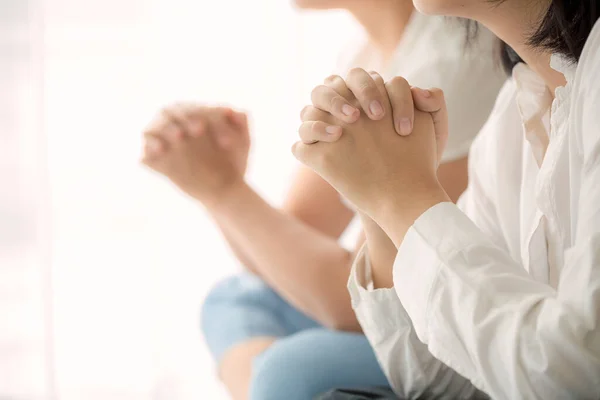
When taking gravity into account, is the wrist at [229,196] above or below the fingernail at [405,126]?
below

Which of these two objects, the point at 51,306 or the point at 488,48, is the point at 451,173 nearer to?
the point at 488,48

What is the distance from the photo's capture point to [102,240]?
182cm

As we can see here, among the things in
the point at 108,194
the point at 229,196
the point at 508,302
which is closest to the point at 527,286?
the point at 508,302

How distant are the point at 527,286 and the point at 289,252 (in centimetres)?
59

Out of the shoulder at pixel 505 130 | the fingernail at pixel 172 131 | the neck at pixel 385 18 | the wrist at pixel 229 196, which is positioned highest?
the neck at pixel 385 18

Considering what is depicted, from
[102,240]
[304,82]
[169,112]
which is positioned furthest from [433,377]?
[304,82]

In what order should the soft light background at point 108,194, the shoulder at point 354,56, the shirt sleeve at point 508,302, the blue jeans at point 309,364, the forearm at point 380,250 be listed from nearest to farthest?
the shirt sleeve at point 508,302 → the forearm at point 380,250 → the blue jeans at point 309,364 → the shoulder at point 354,56 → the soft light background at point 108,194

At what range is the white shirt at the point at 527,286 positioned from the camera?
0.58m

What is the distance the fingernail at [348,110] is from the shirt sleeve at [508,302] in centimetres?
12

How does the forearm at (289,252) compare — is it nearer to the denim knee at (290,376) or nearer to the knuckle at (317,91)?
the denim knee at (290,376)

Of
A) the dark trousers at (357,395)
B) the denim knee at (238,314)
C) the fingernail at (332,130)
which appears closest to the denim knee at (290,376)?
the dark trousers at (357,395)

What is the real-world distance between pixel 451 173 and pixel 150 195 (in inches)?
38.6

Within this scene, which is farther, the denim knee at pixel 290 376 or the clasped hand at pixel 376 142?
the denim knee at pixel 290 376

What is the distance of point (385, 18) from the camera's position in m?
1.17
